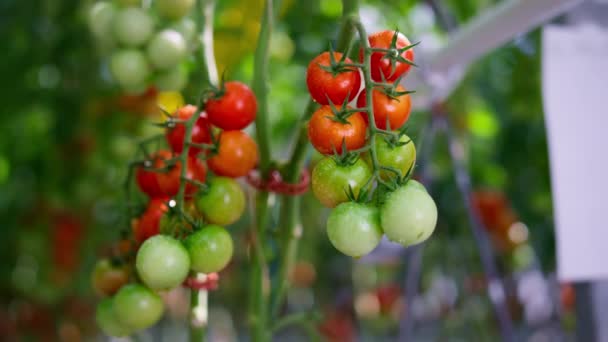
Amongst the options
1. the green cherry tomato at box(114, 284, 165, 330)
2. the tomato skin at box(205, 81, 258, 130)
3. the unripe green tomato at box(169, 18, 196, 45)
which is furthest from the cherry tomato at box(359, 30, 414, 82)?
the unripe green tomato at box(169, 18, 196, 45)

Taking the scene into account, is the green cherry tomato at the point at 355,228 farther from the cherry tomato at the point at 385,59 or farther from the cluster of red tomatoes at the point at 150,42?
the cluster of red tomatoes at the point at 150,42

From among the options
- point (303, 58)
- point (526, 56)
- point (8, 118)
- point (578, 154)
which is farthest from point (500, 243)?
point (8, 118)

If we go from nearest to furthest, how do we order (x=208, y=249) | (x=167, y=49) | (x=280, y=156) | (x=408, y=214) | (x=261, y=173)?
1. (x=408, y=214)
2. (x=208, y=249)
3. (x=261, y=173)
4. (x=167, y=49)
5. (x=280, y=156)

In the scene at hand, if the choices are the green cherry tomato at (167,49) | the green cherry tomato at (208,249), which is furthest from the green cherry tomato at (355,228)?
the green cherry tomato at (167,49)

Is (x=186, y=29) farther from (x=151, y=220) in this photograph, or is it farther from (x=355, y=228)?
(x=355, y=228)

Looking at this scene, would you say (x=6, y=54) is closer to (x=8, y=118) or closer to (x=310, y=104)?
(x=8, y=118)

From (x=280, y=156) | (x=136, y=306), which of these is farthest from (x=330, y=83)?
(x=280, y=156)

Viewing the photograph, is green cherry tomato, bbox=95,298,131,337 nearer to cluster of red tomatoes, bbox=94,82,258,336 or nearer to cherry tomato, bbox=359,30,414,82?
cluster of red tomatoes, bbox=94,82,258,336
